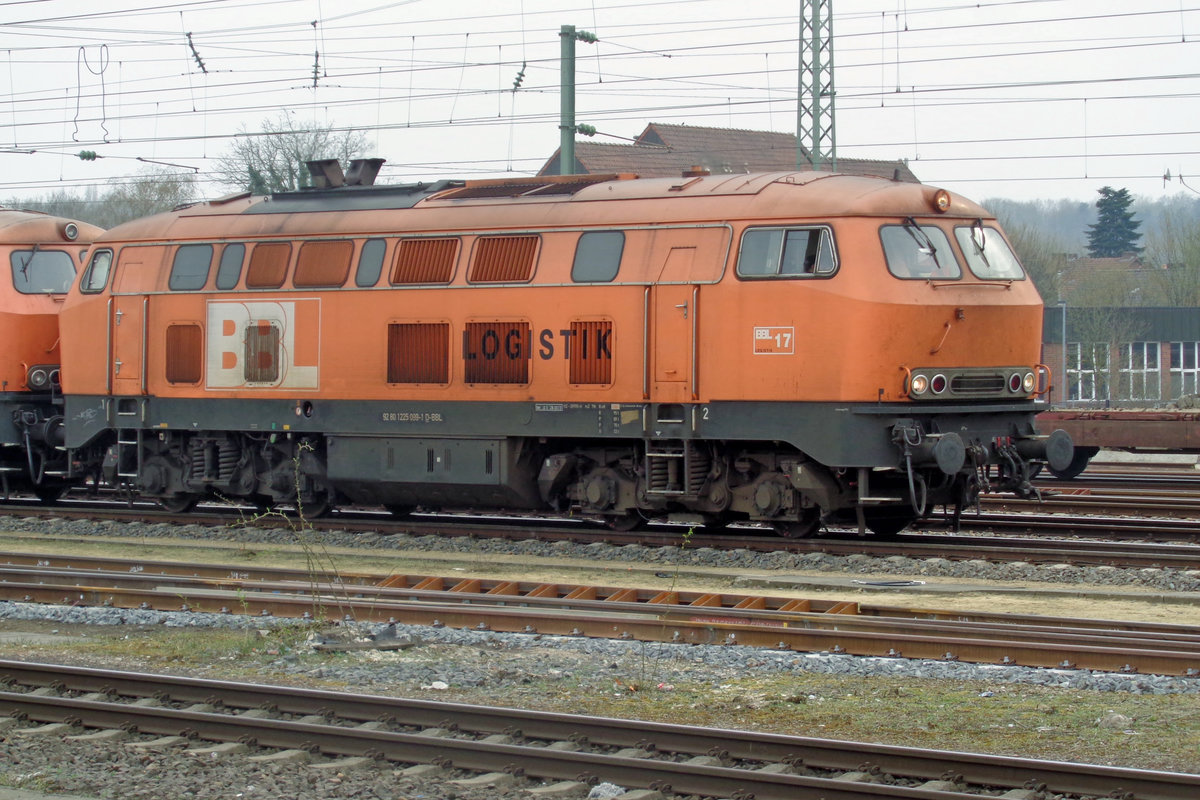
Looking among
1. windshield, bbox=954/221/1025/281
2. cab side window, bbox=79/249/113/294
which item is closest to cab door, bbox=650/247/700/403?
windshield, bbox=954/221/1025/281

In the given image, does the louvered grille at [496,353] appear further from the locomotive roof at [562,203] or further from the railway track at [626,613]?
the railway track at [626,613]

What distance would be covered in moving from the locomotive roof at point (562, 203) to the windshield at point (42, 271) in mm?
2638

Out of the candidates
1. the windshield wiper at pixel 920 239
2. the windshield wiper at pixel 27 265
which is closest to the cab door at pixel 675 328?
the windshield wiper at pixel 920 239

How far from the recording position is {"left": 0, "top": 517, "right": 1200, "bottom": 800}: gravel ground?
24.8 ft

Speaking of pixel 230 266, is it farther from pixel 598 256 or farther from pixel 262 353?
pixel 598 256

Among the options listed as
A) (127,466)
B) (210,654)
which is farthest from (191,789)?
(127,466)

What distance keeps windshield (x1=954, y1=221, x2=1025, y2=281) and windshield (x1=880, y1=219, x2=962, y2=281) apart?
0.94 ft

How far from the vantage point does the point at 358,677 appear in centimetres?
989

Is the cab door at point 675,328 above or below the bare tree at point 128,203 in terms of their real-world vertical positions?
below

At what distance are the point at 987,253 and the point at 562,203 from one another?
497 cm

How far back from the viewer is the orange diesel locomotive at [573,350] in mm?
14750

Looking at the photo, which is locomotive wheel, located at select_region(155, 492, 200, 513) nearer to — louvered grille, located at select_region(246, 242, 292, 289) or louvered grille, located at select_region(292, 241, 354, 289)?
louvered grille, located at select_region(246, 242, 292, 289)

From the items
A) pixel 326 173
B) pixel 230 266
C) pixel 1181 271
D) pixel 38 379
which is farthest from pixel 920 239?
pixel 1181 271

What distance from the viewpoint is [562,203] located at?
16609 millimetres
